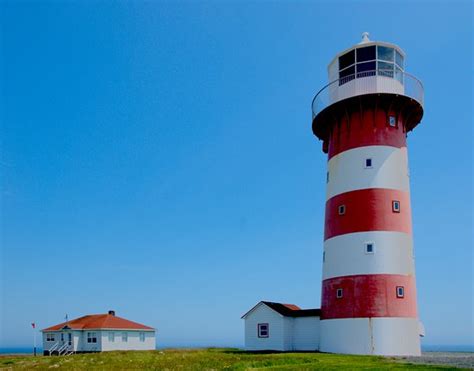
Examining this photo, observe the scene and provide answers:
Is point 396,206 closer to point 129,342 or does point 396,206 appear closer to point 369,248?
point 369,248

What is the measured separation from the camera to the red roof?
142ft

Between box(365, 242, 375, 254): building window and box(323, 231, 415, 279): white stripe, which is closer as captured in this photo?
box(323, 231, 415, 279): white stripe

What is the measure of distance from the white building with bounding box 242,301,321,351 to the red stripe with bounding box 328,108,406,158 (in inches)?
418

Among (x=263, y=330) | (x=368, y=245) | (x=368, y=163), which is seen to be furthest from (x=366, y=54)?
(x=263, y=330)

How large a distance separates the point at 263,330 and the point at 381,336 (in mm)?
8973

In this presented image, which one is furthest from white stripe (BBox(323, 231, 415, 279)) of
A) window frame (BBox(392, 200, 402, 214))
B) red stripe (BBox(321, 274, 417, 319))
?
window frame (BBox(392, 200, 402, 214))

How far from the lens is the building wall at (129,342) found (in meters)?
42.7

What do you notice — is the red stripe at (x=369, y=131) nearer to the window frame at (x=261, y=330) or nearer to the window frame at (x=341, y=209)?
the window frame at (x=341, y=209)

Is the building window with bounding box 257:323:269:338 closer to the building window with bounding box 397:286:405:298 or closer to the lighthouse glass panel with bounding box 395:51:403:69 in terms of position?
the building window with bounding box 397:286:405:298

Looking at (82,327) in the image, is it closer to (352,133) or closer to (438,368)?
(352,133)

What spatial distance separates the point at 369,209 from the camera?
25391mm

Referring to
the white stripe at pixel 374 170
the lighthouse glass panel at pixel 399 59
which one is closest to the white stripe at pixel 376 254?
the white stripe at pixel 374 170

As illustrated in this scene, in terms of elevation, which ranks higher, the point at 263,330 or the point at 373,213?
the point at 373,213

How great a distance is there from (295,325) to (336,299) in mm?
5075
